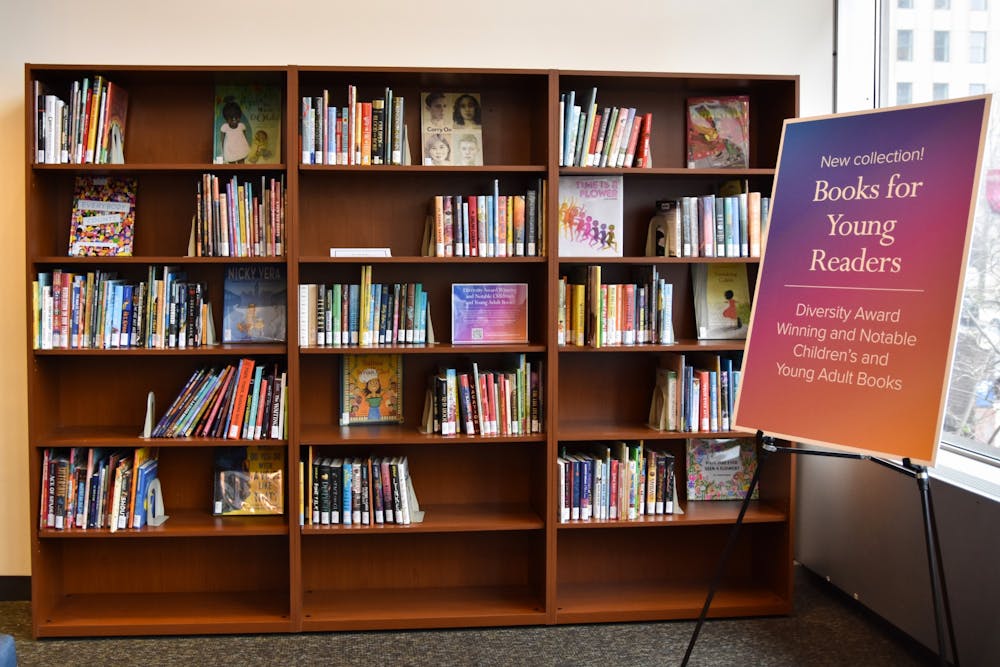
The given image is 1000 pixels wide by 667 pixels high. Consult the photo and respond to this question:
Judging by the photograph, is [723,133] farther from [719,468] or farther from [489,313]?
[719,468]

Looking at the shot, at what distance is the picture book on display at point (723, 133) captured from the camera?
3.64 metres

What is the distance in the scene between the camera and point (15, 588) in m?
3.66

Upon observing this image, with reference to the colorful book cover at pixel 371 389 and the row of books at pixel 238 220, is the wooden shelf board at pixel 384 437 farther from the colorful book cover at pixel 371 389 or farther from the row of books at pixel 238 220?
the row of books at pixel 238 220

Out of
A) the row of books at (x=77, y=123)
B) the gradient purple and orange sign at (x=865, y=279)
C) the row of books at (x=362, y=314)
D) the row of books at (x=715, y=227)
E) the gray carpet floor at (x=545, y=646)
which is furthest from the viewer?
the row of books at (x=715, y=227)

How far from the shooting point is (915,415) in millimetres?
2348

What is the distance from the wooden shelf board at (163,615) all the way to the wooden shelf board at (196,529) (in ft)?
0.92

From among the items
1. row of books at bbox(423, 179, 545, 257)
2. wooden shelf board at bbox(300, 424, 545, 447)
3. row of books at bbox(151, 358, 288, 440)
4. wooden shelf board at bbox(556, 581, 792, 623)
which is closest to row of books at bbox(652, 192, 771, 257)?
row of books at bbox(423, 179, 545, 257)

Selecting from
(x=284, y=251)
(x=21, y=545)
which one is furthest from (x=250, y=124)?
(x=21, y=545)

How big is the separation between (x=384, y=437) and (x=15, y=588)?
1754 mm

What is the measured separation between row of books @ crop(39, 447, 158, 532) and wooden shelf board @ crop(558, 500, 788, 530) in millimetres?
1652

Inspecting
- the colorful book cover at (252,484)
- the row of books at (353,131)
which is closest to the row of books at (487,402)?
the colorful book cover at (252,484)

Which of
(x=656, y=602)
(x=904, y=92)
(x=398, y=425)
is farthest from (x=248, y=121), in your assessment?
(x=904, y=92)

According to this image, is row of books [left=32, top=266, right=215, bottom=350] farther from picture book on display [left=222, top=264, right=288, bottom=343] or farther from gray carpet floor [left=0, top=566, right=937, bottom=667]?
gray carpet floor [left=0, top=566, right=937, bottom=667]

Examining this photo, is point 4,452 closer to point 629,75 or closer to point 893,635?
point 629,75
